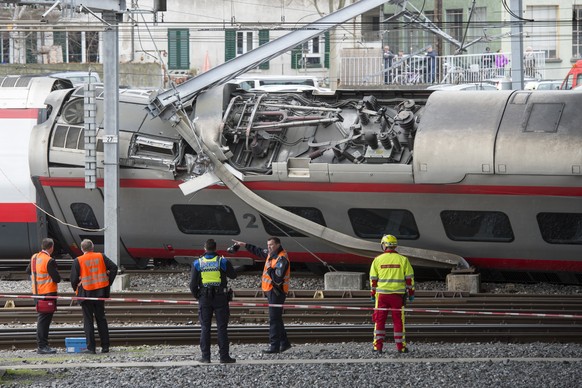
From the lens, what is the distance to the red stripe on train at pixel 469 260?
17953 millimetres

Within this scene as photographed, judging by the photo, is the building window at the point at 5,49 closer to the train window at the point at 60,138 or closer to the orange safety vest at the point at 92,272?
the train window at the point at 60,138

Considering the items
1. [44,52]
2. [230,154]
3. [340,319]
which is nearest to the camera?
[340,319]

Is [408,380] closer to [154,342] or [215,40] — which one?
[154,342]

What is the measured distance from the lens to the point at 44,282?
14648 millimetres

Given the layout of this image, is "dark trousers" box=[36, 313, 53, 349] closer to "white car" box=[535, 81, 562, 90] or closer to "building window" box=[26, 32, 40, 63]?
"white car" box=[535, 81, 562, 90]

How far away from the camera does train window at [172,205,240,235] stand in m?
19.5

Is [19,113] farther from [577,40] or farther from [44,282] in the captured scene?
[577,40]

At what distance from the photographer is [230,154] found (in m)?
18.9

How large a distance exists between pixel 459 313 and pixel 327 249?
341 centimetres

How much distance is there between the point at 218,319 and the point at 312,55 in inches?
1038

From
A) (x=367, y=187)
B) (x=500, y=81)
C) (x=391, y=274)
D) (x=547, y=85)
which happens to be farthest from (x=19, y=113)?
(x=547, y=85)

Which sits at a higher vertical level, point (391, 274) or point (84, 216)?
point (84, 216)

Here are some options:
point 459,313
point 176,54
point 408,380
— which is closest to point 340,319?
point 459,313

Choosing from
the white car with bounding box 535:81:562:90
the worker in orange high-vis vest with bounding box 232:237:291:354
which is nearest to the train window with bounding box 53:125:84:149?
the worker in orange high-vis vest with bounding box 232:237:291:354
